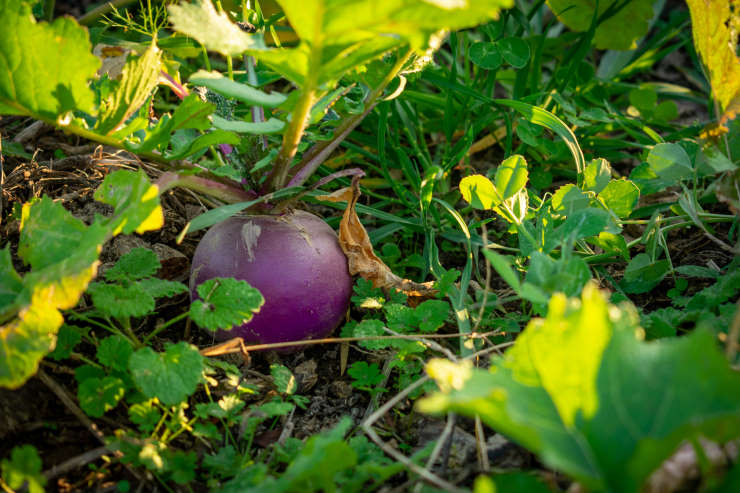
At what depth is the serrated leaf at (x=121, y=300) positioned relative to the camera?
0.99 metres

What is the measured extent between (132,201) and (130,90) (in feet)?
0.76

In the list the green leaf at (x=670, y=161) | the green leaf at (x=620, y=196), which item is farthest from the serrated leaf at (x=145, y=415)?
the green leaf at (x=670, y=161)

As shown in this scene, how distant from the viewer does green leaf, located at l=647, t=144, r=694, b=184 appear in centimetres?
121

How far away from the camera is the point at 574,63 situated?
166 cm

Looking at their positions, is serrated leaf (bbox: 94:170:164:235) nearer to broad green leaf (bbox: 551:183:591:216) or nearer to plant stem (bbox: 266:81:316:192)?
plant stem (bbox: 266:81:316:192)

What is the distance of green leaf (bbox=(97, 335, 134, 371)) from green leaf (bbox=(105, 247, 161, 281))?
0.41 ft

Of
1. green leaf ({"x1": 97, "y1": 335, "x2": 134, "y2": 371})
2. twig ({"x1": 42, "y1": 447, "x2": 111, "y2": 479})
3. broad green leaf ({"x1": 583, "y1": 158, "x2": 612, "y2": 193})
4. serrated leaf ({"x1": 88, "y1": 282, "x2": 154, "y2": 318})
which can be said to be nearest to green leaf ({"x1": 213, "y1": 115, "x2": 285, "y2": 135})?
serrated leaf ({"x1": 88, "y1": 282, "x2": 154, "y2": 318})

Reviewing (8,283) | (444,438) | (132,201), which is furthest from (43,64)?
(444,438)

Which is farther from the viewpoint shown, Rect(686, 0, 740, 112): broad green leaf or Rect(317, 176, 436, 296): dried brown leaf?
Rect(317, 176, 436, 296): dried brown leaf

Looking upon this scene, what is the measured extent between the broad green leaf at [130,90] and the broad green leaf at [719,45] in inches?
42.9

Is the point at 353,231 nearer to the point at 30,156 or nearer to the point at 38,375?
the point at 38,375

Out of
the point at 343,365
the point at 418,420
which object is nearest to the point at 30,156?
the point at 343,365

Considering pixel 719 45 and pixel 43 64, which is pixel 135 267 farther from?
pixel 719 45

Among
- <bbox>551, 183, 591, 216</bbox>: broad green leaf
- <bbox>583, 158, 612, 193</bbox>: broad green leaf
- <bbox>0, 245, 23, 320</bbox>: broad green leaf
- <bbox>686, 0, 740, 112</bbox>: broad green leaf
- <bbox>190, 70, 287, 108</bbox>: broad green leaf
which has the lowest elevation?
<bbox>0, 245, 23, 320</bbox>: broad green leaf
